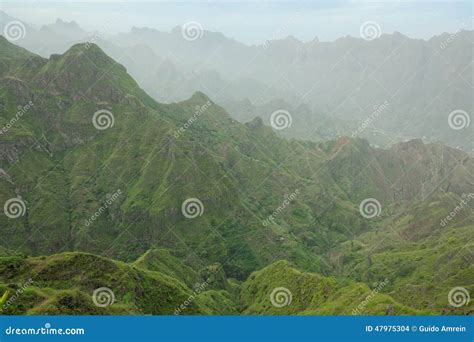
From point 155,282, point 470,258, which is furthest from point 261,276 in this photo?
point 470,258

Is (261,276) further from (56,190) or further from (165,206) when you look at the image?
(56,190)

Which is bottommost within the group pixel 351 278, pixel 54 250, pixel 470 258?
pixel 54 250

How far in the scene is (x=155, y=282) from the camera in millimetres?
105312

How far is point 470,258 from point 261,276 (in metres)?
58.9

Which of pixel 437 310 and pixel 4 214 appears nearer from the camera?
pixel 437 310

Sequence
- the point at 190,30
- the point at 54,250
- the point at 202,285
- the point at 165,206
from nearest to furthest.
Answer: the point at 202,285 < the point at 190,30 < the point at 54,250 < the point at 165,206

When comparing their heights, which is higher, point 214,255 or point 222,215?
point 222,215

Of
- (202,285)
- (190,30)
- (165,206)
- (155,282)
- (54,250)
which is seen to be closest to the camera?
(155,282)

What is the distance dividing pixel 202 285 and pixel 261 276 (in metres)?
18.5

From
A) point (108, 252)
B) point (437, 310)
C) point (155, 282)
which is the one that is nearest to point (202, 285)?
point (155, 282)

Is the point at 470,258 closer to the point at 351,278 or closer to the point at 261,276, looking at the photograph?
the point at 351,278
